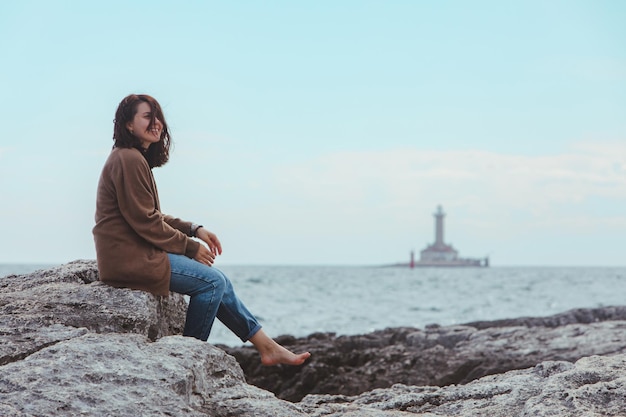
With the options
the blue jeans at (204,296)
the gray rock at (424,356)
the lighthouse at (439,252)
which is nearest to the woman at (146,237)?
the blue jeans at (204,296)

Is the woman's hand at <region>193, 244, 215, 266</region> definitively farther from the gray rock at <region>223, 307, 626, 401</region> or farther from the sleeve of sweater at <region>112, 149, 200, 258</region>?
the gray rock at <region>223, 307, 626, 401</region>

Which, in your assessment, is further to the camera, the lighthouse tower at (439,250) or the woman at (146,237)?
the lighthouse tower at (439,250)

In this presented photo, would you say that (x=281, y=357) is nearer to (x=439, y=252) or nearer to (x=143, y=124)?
(x=143, y=124)

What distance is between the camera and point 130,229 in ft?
17.1

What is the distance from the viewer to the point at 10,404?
12.3ft

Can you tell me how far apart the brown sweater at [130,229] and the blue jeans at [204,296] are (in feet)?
0.36

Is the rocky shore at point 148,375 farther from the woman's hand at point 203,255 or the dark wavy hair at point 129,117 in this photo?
the dark wavy hair at point 129,117

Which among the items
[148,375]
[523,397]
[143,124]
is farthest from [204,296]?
[523,397]

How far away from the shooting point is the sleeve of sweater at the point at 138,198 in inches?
202

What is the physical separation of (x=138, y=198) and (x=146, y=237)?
256mm

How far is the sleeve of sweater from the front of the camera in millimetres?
5129

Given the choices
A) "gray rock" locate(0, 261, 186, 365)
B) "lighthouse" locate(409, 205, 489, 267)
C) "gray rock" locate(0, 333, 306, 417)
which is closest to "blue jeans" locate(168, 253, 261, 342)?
"gray rock" locate(0, 261, 186, 365)

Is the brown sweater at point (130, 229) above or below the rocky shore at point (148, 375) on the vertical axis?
above

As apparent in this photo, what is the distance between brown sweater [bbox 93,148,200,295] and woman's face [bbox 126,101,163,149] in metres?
0.18
